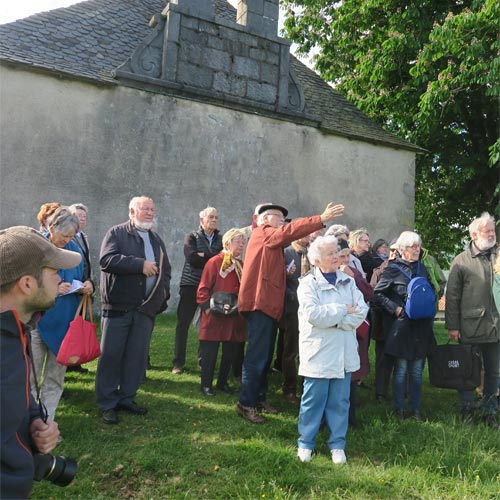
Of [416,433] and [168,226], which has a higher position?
[168,226]

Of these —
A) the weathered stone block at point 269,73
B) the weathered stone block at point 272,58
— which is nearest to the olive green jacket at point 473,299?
the weathered stone block at point 269,73

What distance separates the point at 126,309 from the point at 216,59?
8.89 metres

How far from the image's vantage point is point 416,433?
15.7 ft

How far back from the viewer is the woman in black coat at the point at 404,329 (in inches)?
211

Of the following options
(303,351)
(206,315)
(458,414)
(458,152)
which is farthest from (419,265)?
(458,152)

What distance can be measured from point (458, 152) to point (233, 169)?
7.95 meters

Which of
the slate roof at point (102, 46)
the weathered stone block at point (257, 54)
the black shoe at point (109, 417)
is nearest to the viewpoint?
the black shoe at point (109, 417)

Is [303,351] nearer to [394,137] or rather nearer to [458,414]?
[458,414]

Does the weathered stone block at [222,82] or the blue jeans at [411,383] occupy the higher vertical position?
the weathered stone block at [222,82]

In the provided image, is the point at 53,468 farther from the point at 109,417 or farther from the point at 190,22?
the point at 190,22

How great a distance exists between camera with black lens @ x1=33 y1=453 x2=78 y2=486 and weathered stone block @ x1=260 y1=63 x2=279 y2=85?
11.8m

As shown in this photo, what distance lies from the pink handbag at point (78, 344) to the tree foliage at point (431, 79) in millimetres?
10017

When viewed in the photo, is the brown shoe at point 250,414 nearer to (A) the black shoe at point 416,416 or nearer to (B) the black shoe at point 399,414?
(B) the black shoe at point 399,414

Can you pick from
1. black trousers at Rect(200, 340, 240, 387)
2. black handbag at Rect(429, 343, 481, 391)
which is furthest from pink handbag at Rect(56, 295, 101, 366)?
black handbag at Rect(429, 343, 481, 391)
